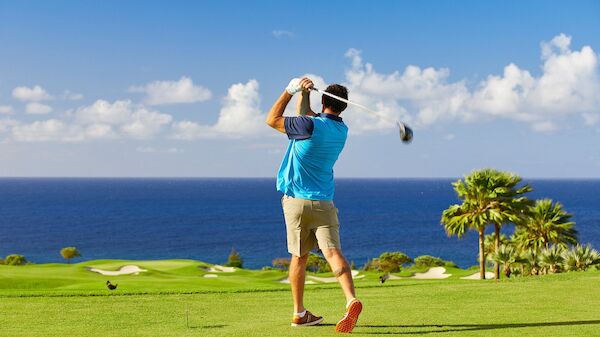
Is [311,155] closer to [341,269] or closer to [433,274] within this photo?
[341,269]

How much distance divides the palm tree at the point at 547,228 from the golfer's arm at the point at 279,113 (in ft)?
113

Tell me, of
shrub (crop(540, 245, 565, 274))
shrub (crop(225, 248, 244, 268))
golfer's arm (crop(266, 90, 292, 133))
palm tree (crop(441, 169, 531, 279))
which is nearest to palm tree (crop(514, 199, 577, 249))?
palm tree (crop(441, 169, 531, 279))

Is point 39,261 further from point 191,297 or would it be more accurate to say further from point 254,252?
point 191,297

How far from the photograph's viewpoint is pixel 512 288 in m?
9.85

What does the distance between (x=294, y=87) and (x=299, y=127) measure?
44 cm

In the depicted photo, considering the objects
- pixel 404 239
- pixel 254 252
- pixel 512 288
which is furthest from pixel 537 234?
pixel 404 239

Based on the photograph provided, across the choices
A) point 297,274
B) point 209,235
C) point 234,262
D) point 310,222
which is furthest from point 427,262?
point 209,235

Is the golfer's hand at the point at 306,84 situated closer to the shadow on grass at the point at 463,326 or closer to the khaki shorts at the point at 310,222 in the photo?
the khaki shorts at the point at 310,222

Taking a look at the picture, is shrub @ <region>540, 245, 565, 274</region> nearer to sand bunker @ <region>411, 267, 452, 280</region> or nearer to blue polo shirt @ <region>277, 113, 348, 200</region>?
sand bunker @ <region>411, 267, 452, 280</region>

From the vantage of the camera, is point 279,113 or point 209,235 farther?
point 209,235

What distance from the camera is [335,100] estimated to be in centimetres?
684

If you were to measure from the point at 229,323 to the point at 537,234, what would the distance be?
35.6 m

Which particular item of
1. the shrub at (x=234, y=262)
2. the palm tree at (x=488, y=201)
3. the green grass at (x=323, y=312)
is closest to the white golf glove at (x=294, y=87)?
the green grass at (x=323, y=312)

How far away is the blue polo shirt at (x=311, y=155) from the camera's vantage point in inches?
262
